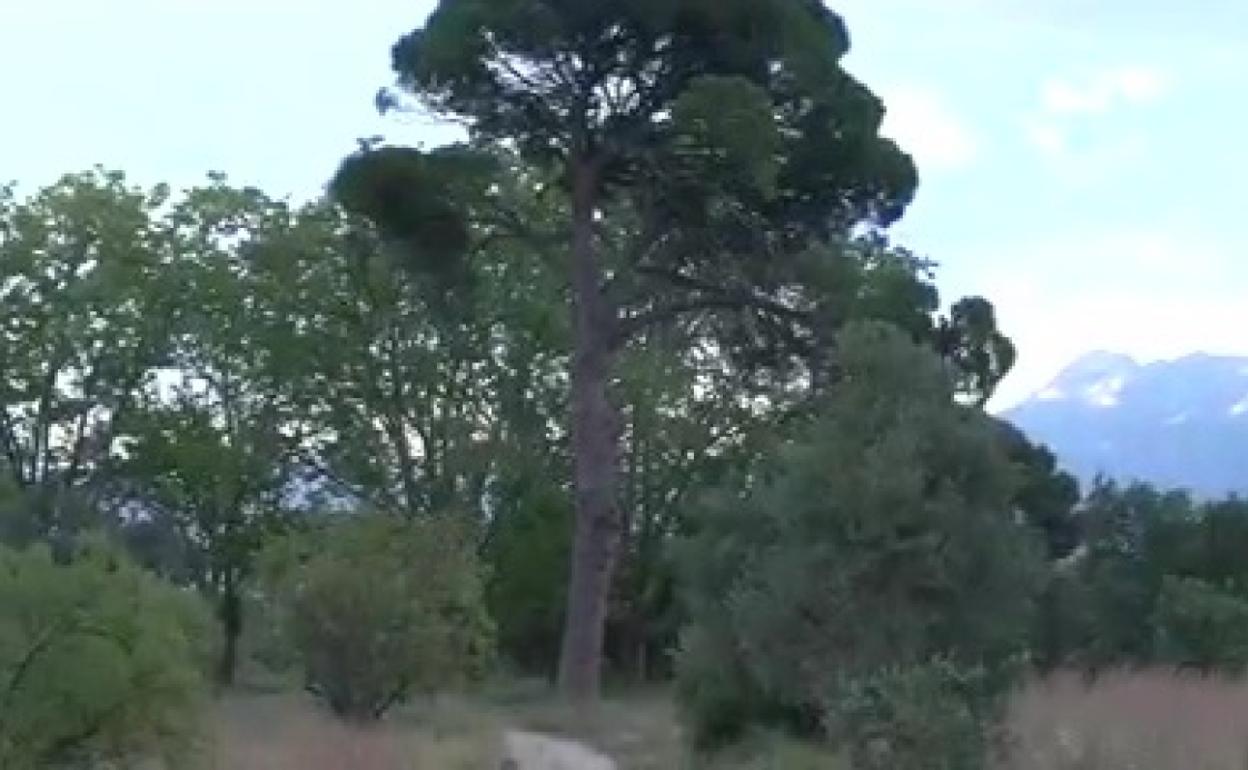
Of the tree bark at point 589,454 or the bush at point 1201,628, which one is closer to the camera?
the bush at point 1201,628

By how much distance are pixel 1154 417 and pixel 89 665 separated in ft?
386

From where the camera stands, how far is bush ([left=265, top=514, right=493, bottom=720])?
22469 mm

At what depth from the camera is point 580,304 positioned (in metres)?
26.9

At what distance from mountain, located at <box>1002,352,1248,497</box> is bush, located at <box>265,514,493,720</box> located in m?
62.2

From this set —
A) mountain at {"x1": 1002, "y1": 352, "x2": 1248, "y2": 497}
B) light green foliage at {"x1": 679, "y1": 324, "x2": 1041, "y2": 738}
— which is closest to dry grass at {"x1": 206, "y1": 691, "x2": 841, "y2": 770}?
light green foliage at {"x1": 679, "y1": 324, "x2": 1041, "y2": 738}

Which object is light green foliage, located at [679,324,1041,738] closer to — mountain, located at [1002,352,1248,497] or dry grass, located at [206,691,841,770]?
dry grass, located at [206,691,841,770]

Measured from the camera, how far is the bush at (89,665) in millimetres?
10969

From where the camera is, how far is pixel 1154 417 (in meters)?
124

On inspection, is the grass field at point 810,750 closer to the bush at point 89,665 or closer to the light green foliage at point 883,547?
the light green foliage at point 883,547

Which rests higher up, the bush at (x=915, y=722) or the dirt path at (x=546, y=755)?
the bush at (x=915, y=722)

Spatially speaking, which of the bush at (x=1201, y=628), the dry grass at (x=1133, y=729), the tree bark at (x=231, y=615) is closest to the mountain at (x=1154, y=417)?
the tree bark at (x=231, y=615)

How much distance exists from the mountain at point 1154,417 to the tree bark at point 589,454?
194 ft

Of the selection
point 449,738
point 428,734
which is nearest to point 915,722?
point 449,738

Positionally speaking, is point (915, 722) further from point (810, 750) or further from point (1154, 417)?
point (1154, 417)
